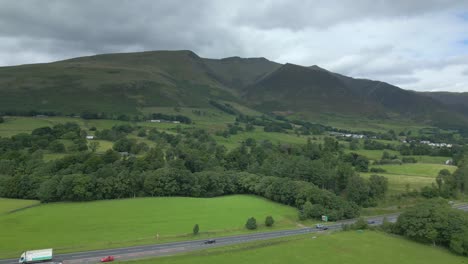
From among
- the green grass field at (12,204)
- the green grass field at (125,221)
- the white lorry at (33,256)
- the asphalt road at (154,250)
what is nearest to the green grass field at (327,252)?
the asphalt road at (154,250)

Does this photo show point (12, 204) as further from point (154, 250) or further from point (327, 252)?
point (327, 252)

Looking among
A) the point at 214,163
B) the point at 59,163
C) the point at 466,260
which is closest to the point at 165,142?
the point at 214,163

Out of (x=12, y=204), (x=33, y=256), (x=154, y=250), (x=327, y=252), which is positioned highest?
(x=33, y=256)

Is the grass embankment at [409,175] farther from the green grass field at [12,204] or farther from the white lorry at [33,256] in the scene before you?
the green grass field at [12,204]

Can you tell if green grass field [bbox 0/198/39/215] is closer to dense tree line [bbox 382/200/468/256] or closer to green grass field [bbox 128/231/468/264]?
green grass field [bbox 128/231/468/264]

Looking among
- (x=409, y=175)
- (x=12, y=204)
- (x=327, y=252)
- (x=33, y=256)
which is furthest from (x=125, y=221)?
(x=409, y=175)

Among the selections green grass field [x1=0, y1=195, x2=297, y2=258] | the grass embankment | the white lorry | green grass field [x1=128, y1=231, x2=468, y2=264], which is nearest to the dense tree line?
green grass field [x1=128, y1=231, x2=468, y2=264]
